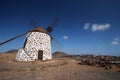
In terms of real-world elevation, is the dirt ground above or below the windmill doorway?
below

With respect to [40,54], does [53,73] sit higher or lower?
lower

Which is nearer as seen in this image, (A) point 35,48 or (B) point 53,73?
(B) point 53,73

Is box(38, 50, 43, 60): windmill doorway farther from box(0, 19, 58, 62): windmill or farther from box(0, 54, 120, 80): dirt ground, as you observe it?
box(0, 54, 120, 80): dirt ground

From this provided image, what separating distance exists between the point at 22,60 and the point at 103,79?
16.6 m

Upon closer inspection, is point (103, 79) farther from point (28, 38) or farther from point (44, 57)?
point (28, 38)

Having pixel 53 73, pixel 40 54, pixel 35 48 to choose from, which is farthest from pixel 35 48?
pixel 53 73

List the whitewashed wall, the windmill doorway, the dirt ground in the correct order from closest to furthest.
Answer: the dirt ground
the whitewashed wall
the windmill doorway

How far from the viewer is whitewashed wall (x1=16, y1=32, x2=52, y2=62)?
20016 mm

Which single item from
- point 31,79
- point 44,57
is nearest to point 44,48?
point 44,57

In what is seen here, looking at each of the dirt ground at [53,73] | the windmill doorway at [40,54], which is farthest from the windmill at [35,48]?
the dirt ground at [53,73]

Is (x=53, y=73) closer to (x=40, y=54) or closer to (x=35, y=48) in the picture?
(x=35, y=48)

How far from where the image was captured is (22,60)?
19953mm

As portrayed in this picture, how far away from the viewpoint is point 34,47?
67.0 ft

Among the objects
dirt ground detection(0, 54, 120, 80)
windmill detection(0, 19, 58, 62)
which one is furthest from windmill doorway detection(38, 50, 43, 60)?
dirt ground detection(0, 54, 120, 80)
